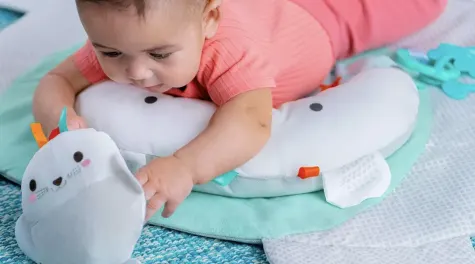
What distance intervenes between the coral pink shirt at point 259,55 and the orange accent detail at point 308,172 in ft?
0.43

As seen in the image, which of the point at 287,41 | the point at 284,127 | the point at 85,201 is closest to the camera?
the point at 85,201

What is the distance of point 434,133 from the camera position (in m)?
1.05

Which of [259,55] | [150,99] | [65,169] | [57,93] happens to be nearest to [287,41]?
[259,55]

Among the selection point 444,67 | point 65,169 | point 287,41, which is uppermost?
point 65,169

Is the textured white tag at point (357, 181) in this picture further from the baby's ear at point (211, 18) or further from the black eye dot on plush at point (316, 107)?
the baby's ear at point (211, 18)

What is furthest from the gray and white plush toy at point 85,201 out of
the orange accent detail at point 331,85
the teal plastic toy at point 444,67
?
the teal plastic toy at point 444,67

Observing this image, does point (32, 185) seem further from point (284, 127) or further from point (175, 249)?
point (284, 127)

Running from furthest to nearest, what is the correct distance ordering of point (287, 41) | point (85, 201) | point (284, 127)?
point (287, 41)
point (284, 127)
point (85, 201)

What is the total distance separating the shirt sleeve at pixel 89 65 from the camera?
1028 mm

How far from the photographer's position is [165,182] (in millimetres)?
803

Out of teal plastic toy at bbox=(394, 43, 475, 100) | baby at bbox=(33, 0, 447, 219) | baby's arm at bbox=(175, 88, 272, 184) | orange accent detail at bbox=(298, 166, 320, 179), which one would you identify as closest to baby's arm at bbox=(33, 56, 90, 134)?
baby at bbox=(33, 0, 447, 219)

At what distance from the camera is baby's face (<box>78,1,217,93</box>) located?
0.79 m

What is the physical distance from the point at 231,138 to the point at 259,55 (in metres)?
0.16

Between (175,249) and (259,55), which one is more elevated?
(259,55)
